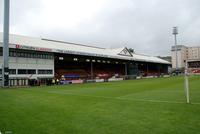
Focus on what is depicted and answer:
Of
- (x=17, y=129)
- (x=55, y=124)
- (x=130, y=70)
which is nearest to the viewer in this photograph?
(x=17, y=129)

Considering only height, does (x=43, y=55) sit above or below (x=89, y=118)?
above

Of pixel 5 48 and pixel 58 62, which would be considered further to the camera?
pixel 58 62

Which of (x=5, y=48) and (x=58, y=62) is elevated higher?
(x=5, y=48)

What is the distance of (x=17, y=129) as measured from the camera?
294 inches

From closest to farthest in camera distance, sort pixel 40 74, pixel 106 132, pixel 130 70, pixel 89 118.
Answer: pixel 106 132
pixel 89 118
pixel 40 74
pixel 130 70

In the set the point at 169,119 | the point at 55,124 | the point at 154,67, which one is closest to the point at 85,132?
the point at 55,124

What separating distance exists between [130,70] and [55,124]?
74.7 m

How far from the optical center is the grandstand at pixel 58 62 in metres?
43.2

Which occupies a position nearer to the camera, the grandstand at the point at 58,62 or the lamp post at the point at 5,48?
the lamp post at the point at 5,48

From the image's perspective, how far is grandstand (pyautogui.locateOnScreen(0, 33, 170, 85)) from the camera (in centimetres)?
4325

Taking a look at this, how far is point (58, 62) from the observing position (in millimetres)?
62969

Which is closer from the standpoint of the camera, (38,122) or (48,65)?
(38,122)

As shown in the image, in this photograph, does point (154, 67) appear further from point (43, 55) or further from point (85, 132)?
point (85, 132)

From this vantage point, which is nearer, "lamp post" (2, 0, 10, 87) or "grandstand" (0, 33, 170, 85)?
"lamp post" (2, 0, 10, 87)
